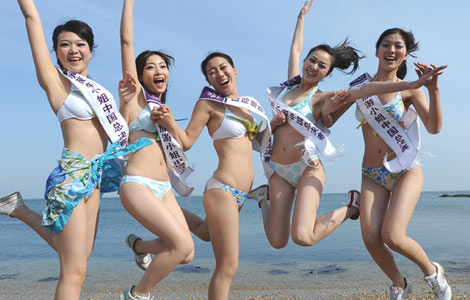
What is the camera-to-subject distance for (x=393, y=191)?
4.86 m

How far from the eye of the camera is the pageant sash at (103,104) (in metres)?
4.02

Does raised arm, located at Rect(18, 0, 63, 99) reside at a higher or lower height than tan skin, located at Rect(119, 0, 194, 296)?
higher

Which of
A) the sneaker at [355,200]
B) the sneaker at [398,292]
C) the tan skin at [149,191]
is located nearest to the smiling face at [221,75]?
the tan skin at [149,191]

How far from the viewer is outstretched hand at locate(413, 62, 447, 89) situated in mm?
4344

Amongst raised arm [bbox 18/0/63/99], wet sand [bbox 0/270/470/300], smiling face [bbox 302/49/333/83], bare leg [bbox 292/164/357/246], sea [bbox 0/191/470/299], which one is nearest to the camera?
raised arm [bbox 18/0/63/99]

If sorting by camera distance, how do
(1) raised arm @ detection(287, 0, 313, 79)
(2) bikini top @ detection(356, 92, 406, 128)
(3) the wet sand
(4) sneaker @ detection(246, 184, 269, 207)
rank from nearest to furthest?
1. (2) bikini top @ detection(356, 92, 406, 128)
2. (4) sneaker @ detection(246, 184, 269, 207)
3. (1) raised arm @ detection(287, 0, 313, 79)
4. (3) the wet sand

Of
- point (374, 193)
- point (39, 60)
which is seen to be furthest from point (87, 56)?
point (374, 193)

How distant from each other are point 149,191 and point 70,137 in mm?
884

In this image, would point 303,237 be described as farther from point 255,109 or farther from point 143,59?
point 143,59

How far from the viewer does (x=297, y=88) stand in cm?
534

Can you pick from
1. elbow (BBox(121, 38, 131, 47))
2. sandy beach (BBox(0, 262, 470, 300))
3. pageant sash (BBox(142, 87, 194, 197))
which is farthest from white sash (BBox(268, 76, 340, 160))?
sandy beach (BBox(0, 262, 470, 300))

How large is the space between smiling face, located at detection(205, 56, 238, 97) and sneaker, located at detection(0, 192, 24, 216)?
7.93 feet

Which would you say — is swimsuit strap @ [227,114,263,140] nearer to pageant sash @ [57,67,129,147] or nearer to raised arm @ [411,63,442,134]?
pageant sash @ [57,67,129,147]

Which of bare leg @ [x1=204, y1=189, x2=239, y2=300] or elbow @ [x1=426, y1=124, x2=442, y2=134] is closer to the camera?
bare leg @ [x1=204, y1=189, x2=239, y2=300]
